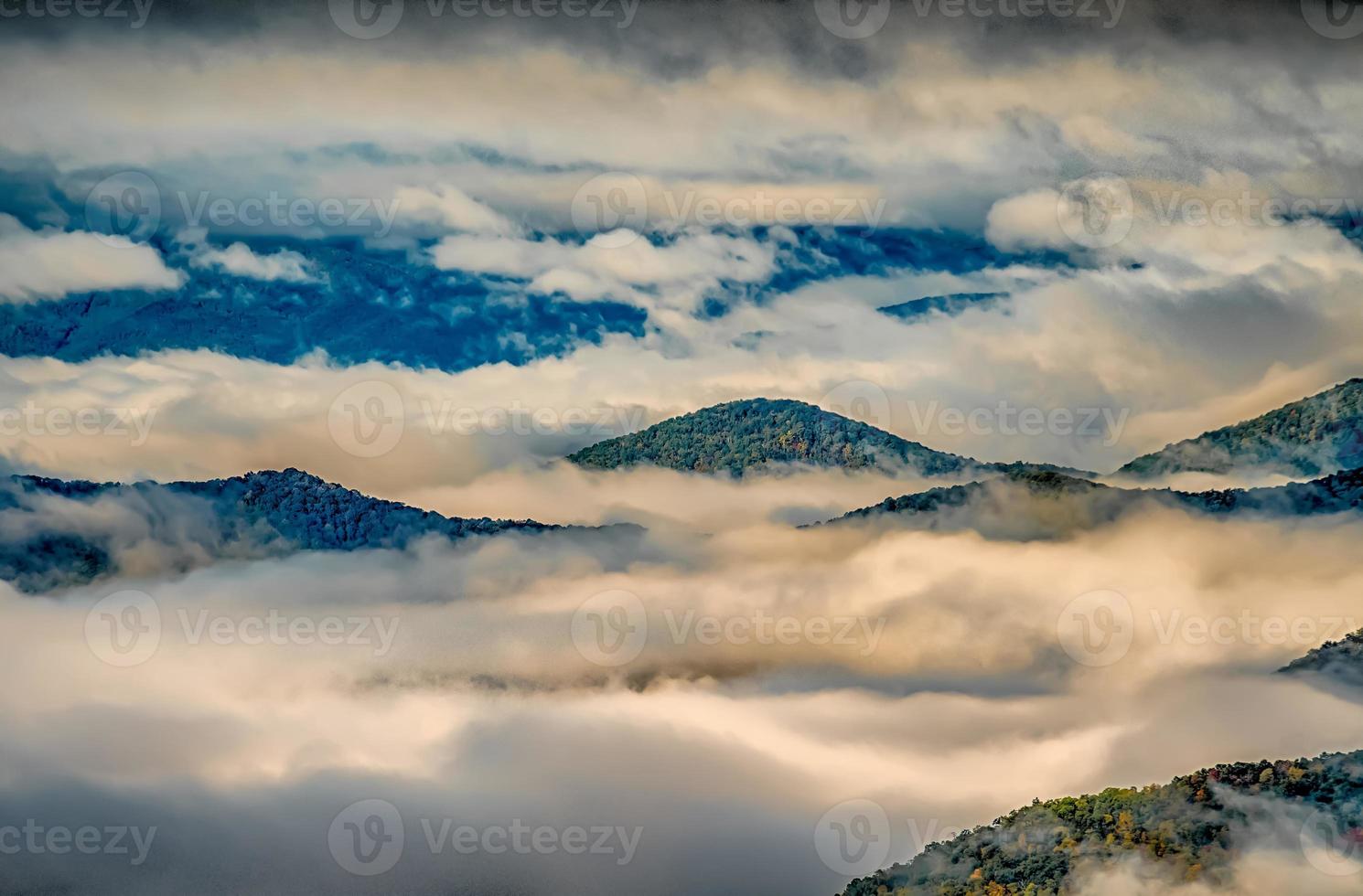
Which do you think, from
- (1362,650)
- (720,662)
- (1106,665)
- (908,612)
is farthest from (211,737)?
(1362,650)

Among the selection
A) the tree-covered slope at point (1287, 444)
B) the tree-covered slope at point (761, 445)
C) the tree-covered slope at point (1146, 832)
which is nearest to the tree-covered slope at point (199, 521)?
the tree-covered slope at point (761, 445)

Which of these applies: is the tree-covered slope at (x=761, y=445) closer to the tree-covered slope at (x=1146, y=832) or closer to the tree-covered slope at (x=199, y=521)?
the tree-covered slope at (x=199, y=521)

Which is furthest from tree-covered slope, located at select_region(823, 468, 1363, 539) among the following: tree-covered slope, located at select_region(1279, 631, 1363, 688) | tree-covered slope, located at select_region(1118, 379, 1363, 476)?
tree-covered slope, located at select_region(1279, 631, 1363, 688)

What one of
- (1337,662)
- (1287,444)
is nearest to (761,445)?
(1287,444)

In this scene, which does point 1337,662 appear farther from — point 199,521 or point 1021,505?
point 199,521

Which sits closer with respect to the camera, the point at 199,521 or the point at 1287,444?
the point at 1287,444

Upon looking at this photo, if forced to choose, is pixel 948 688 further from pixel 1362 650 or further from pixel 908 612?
pixel 1362 650
